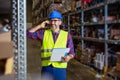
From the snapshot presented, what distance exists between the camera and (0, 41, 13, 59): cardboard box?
40.8 inches

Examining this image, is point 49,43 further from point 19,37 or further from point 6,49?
point 6,49

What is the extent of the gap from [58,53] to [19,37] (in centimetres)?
183

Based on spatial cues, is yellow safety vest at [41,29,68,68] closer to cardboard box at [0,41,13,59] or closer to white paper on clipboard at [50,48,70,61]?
white paper on clipboard at [50,48,70,61]

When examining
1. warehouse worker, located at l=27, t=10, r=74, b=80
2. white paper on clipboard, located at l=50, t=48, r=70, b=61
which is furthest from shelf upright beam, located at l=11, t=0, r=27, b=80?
warehouse worker, located at l=27, t=10, r=74, b=80

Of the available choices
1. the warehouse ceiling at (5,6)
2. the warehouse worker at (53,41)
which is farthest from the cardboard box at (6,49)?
the warehouse worker at (53,41)

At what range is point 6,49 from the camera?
1053 millimetres

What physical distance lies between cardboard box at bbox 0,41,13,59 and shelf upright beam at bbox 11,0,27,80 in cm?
8

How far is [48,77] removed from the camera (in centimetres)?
314

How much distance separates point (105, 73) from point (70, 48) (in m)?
3.11

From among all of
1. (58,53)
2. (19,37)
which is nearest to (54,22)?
Answer: (58,53)

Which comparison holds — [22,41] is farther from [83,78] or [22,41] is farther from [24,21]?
[83,78]

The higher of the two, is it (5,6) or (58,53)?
(5,6)

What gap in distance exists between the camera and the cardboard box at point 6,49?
40.8 inches

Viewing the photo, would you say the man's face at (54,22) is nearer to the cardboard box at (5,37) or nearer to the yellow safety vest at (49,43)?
the yellow safety vest at (49,43)
